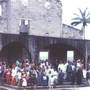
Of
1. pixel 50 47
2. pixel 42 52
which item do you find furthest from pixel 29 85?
pixel 50 47

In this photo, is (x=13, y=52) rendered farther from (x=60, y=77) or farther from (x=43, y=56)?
(x=60, y=77)

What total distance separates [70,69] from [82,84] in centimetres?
128

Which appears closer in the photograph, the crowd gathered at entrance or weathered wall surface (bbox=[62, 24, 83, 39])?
the crowd gathered at entrance

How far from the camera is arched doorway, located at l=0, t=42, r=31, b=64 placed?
43.6 meters

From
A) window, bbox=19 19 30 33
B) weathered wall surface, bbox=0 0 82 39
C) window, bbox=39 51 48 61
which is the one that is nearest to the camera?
window, bbox=39 51 48 61

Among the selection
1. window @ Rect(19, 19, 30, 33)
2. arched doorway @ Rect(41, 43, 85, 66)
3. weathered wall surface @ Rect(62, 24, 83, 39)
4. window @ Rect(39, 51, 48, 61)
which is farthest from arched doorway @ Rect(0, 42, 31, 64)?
weathered wall surface @ Rect(62, 24, 83, 39)

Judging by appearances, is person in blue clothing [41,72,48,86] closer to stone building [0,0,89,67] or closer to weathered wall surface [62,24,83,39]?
stone building [0,0,89,67]

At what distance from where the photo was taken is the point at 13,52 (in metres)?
44.7

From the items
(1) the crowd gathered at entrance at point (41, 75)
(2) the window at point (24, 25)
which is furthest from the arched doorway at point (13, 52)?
(2) the window at point (24, 25)

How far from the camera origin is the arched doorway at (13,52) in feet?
143

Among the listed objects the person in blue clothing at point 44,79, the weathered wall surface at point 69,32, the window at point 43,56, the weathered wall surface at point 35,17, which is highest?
the weathered wall surface at point 35,17

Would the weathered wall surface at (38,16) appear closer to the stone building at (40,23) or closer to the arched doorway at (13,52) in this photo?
the stone building at (40,23)

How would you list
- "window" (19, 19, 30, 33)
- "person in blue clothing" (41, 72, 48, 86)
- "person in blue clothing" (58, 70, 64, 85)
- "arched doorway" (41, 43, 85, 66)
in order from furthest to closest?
"window" (19, 19, 30, 33)
"arched doorway" (41, 43, 85, 66)
"person in blue clothing" (58, 70, 64, 85)
"person in blue clothing" (41, 72, 48, 86)

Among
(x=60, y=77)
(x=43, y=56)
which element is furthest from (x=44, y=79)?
(x=43, y=56)
